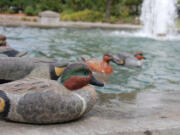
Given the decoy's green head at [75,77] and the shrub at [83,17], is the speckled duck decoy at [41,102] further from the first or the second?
the shrub at [83,17]

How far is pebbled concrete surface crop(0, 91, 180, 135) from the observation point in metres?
2.42

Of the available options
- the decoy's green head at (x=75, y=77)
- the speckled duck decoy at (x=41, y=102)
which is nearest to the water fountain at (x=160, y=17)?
the decoy's green head at (x=75, y=77)

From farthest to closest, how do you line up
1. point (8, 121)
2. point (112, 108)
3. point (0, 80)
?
point (112, 108) → point (0, 80) → point (8, 121)

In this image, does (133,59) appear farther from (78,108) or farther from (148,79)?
(78,108)

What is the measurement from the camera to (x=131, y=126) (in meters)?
2.56

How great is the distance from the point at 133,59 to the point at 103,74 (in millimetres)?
1504

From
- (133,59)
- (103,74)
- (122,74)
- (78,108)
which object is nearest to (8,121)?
(78,108)

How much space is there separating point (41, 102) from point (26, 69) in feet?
3.13

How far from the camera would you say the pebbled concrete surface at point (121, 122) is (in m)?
2.42

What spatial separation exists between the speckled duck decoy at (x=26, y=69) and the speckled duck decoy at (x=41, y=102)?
0.50 metres

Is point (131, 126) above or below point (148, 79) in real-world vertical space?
above

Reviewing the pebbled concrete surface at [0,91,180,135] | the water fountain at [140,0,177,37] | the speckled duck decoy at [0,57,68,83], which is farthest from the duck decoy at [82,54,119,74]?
the water fountain at [140,0,177,37]

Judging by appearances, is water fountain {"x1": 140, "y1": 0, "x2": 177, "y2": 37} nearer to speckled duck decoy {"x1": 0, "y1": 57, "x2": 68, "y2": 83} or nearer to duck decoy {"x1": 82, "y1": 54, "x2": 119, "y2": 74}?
duck decoy {"x1": 82, "y1": 54, "x2": 119, "y2": 74}

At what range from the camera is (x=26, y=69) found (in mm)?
3365
